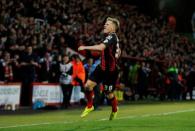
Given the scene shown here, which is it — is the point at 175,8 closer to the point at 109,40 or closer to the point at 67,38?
the point at 67,38

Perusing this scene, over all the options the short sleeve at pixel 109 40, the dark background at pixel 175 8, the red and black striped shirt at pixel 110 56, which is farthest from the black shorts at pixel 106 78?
the dark background at pixel 175 8

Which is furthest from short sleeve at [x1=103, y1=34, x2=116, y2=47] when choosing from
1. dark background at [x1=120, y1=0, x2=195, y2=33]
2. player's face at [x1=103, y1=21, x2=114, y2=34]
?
dark background at [x1=120, y1=0, x2=195, y2=33]

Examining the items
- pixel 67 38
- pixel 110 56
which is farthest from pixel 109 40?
pixel 67 38

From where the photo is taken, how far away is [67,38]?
28.3m

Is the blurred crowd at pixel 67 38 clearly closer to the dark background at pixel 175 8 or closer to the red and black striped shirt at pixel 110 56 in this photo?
the dark background at pixel 175 8

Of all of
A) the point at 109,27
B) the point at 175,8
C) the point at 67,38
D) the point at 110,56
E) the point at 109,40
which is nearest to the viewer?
the point at 109,40

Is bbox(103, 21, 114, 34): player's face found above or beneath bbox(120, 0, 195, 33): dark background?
beneath

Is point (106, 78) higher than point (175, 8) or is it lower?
lower

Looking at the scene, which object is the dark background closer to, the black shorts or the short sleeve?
the black shorts

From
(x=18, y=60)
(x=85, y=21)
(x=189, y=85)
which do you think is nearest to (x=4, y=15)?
(x=18, y=60)

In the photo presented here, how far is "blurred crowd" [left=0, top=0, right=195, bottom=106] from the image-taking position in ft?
72.2

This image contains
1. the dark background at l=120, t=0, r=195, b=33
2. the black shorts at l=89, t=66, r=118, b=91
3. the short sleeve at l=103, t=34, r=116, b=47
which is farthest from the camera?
the dark background at l=120, t=0, r=195, b=33

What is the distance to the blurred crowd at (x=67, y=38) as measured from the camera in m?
22.0

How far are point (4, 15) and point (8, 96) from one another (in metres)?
4.51
